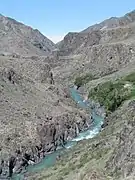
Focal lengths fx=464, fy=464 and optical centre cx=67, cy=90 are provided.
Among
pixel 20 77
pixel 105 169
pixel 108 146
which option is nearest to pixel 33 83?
pixel 20 77

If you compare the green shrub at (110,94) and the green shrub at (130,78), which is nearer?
the green shrub at (110,94)

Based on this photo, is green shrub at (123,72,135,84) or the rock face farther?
green shrub at (123,72,135,84)

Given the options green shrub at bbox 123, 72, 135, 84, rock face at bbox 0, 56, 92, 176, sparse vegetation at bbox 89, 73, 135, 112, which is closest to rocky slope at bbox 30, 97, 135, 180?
rock face at bbox 0, 56, 92, 176

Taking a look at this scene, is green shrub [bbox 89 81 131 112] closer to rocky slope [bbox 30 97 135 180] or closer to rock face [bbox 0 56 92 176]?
rock face [bbox 0 56 92 176]

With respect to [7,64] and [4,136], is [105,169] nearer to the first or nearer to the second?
[4,136]

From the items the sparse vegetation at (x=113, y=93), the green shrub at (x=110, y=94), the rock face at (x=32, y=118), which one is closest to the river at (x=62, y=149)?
the rock face at (x=32, y=118)

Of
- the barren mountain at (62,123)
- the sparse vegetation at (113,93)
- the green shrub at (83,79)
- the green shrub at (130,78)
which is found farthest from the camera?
the green shrub at (83,79)

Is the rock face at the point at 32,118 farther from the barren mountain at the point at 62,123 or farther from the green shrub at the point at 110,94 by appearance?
the green shrub at the point at 110,94

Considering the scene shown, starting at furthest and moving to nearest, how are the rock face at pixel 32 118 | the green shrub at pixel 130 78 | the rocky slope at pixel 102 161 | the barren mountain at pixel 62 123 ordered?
the green shrub at pixel 130 78
the rock face at pixel 32 118
the barren mountain at pixel 62 123
the rocky slope at pixel 102 161

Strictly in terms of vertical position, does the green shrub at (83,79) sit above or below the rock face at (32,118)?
above

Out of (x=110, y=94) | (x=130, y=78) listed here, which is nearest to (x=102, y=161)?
(x=110, y=94)

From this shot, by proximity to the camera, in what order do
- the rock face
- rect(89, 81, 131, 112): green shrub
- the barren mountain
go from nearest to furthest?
the barren mountain → the rock face → rect(89, 81, 131, 112): green shrub
